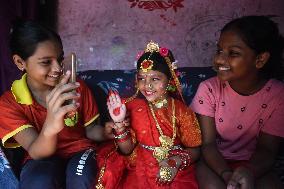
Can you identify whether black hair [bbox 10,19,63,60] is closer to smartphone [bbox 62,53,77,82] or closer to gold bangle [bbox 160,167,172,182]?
smartphone [bbox 62,53,77,82]

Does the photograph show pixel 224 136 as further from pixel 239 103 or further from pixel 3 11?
pixel 3 11

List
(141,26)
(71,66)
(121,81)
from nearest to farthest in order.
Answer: (71,66) < (121,81) < (141,26)

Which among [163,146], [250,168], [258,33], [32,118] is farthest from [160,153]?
[258,33]

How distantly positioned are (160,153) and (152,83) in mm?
379

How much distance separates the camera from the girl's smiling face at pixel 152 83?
81.7 inches

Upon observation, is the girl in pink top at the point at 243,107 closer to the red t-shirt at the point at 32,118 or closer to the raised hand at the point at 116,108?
the raised hand at the point at 116,108

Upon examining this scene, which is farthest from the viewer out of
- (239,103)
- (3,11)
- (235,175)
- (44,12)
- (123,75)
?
(44,12)

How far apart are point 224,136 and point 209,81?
33 centimetres

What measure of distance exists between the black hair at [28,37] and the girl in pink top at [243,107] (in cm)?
92

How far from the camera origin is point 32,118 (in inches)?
81.8

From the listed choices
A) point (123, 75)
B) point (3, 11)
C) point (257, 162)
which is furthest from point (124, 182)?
point (3, 11)

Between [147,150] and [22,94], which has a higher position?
[22,94]

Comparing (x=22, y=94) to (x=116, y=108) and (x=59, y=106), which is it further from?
(x=116, y=108)

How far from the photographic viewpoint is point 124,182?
204 cm
